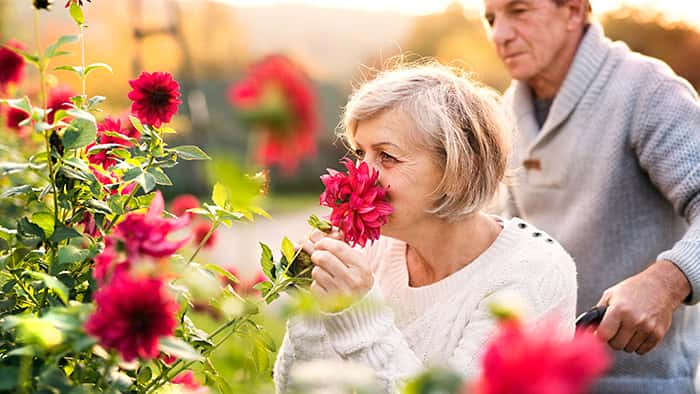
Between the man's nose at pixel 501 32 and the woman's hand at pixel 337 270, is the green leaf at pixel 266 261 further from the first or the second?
the man's nose at pixel 501 32

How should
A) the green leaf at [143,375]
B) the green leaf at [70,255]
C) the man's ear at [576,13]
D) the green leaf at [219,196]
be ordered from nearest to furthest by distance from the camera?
the green leaf at [70,255], the green leaf at [143,375], the green leaf at [219,196], the man's ear at [576,13]

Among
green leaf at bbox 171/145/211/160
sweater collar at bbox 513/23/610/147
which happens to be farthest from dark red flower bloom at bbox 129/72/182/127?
sweater collar at bbox 513/23/610/147

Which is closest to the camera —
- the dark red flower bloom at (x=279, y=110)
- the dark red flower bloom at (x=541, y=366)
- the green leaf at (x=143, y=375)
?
the dark red flower bloom at (x=541, y=366)

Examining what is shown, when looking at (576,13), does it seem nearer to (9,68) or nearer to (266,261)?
(266,261)

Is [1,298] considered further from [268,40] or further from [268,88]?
[268,40]

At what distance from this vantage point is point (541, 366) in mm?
680

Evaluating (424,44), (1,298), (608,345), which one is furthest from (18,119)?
(424,44)

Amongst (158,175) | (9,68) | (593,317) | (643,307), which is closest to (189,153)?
(158,175)

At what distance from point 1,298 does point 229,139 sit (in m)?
13.4

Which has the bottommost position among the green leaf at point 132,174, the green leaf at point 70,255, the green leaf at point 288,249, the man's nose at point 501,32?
the green leaf at point 288,249

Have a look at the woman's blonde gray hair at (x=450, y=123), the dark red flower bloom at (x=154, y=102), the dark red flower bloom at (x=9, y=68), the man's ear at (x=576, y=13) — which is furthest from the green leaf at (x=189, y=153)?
the man's ear at (x=576, y=13)

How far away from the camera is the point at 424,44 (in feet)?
79.9

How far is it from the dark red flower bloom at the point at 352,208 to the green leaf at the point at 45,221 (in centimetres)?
57

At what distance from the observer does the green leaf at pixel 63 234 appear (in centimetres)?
152
